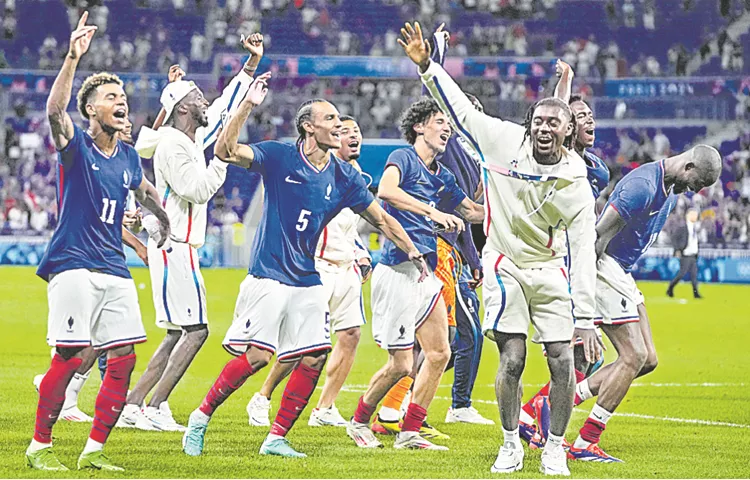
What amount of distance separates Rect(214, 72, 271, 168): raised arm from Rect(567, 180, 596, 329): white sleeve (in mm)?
2078

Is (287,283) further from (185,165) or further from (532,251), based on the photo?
(532,251)

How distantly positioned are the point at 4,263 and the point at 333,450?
2945 centimetres

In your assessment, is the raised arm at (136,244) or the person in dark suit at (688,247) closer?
the raised arm at (136,244)

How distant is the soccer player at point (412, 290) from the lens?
901 centimetres

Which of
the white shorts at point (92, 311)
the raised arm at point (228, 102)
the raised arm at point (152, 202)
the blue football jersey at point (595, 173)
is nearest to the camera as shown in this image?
the white shorts at point (92, 311)

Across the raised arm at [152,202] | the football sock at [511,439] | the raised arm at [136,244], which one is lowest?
the football sock at [511,439]

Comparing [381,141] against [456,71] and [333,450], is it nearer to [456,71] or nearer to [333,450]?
[456,71]

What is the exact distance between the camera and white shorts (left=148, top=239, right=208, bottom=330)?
954 cm

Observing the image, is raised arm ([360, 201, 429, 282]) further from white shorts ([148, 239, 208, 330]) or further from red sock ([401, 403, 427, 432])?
white shorts ([148, 239, 208, 330])

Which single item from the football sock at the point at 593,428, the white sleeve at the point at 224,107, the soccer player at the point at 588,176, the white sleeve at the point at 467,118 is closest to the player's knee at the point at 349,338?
the soccer player at the point at 588,176

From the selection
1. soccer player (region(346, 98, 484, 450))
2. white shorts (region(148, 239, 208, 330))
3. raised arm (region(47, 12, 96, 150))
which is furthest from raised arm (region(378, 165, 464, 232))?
raised arm (region(47, 12, 96, 150))

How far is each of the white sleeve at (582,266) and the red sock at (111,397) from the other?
278cm

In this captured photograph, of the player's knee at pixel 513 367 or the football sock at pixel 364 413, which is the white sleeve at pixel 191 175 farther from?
the player's knee at pixel 513 367

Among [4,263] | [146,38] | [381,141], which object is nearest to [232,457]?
[4,263]
